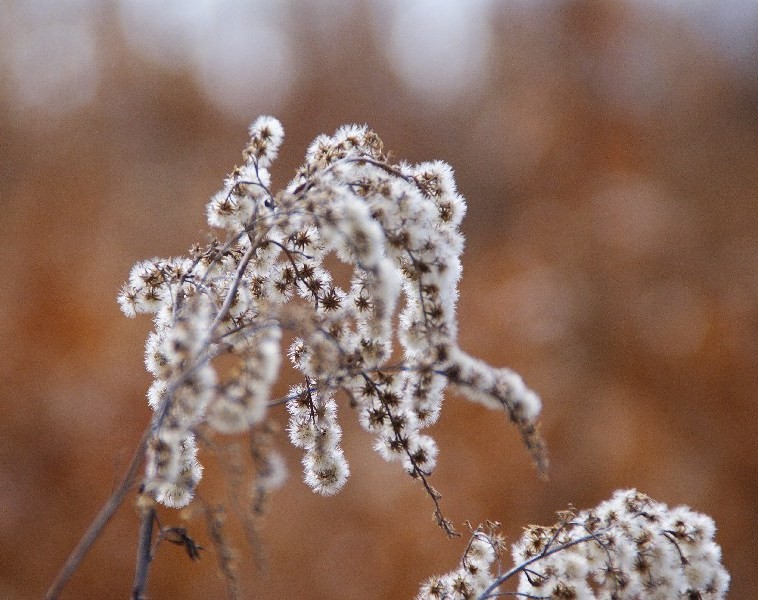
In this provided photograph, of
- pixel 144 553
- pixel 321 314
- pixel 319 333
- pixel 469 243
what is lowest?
pixel 144 553

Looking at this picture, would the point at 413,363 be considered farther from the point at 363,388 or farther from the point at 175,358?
the point at 175,358

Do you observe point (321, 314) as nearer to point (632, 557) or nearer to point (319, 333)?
point (319, 333)

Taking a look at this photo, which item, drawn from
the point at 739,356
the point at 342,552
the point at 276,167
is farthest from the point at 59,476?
the point at 739,356

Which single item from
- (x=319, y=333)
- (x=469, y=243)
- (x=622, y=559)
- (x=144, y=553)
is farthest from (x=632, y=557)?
(x=469, y=243)

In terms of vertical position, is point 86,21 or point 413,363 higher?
point 86,21

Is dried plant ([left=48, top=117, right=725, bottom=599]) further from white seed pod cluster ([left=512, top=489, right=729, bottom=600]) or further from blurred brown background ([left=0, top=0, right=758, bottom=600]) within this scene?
blurred brown background ([left=0, top=0, right=758, bottom=600])

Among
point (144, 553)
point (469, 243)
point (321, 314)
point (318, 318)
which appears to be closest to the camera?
point (144, 553)
